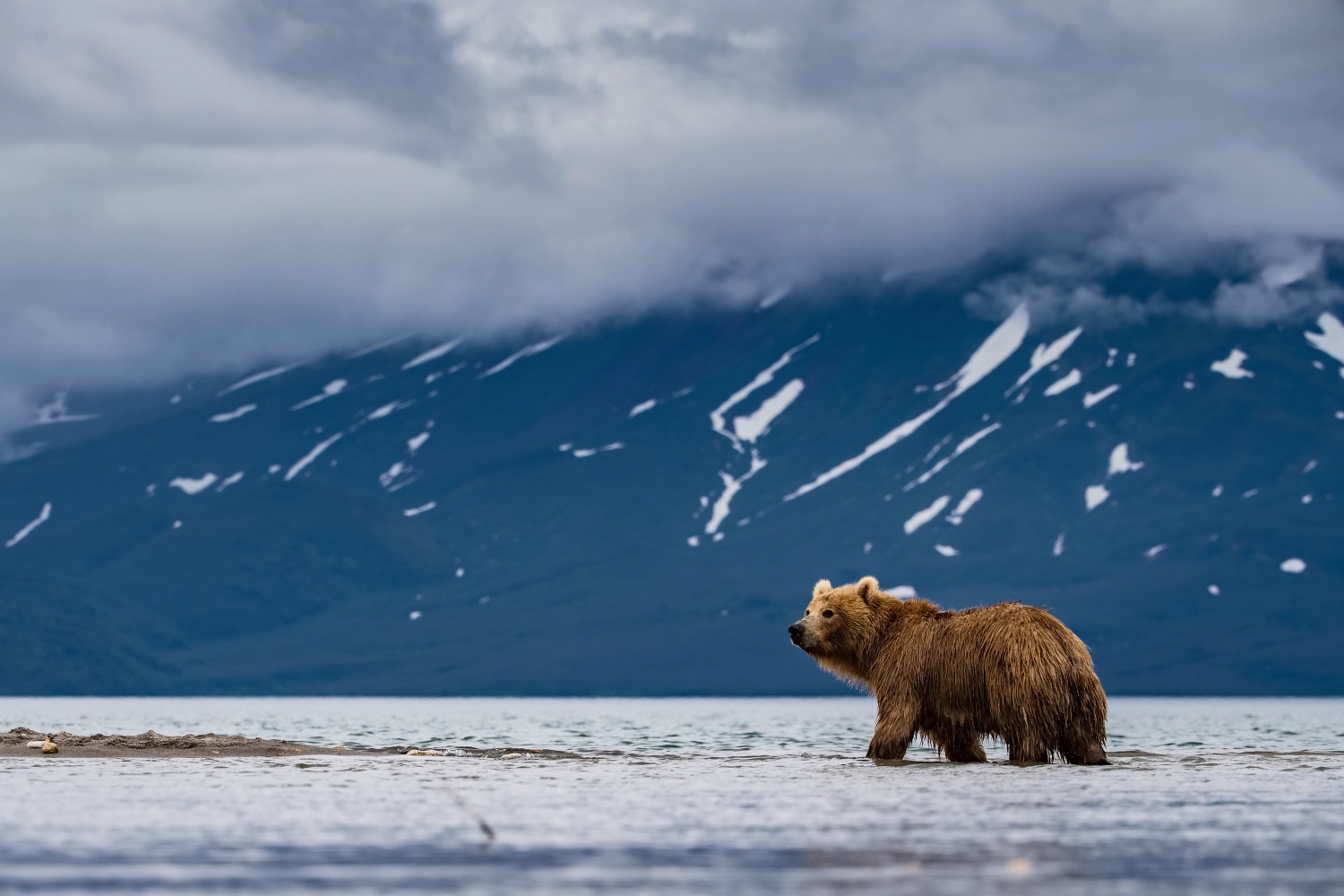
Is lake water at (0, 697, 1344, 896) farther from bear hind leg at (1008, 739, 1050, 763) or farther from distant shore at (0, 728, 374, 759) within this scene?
distant shore at (0, 728, 374, 759)

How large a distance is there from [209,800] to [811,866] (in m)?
10.3

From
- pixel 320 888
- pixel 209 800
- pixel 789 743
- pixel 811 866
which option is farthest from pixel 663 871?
pixel 789 743

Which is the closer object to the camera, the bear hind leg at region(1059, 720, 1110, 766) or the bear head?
the bear hind leg at region(1059, 720, 1110, 766)

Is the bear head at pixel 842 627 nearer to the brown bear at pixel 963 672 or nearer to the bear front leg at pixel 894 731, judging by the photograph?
the brown bear at pixel 963 672

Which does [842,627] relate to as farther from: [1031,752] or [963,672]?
[1031,752]

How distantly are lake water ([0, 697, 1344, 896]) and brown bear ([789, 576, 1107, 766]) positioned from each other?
0.71 metres

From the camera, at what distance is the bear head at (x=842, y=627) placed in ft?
110

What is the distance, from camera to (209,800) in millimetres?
24969

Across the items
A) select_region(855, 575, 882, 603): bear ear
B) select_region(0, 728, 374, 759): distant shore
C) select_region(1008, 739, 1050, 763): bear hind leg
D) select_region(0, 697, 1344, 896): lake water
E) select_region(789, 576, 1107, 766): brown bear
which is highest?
select_region(855, 575, 882, 603): bear ear

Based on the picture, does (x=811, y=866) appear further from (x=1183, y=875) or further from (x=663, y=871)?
(x=1183, y=875)

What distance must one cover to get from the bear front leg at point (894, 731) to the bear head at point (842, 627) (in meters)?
1.21

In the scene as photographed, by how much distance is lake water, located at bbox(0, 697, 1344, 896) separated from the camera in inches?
650

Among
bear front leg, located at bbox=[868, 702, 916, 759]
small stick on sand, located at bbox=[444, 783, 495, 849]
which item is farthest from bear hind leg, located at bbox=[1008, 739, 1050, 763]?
small stick on sand, located at bbox=[444, 783, 495, 849]

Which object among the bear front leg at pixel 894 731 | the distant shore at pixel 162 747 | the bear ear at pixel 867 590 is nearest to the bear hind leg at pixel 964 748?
the bear front leg at pixel 894 731
